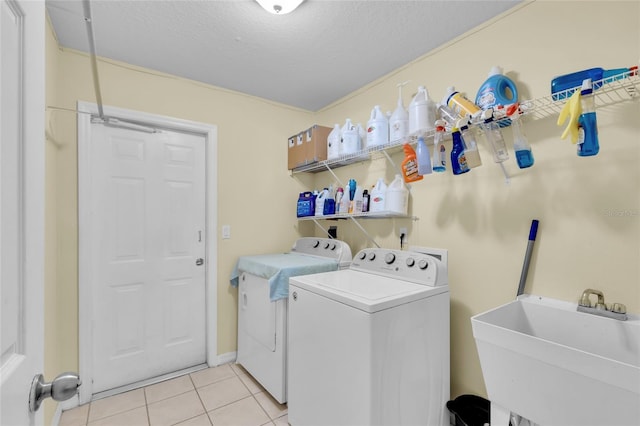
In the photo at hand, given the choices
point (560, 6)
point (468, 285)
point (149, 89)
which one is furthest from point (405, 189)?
point (149, 89)

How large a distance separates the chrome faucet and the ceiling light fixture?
1.95 m

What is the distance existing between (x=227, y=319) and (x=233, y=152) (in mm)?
1511

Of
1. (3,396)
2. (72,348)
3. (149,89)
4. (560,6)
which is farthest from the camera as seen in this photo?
(149,89)

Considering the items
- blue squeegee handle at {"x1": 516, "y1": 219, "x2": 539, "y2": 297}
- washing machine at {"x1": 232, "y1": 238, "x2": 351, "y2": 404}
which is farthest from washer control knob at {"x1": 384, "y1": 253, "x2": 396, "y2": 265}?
blue squeegee handle at {"x1": 516, "y1": 219, "x2": 539, "y2": 297}

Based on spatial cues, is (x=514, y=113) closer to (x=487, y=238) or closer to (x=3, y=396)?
(x=487, y=238)

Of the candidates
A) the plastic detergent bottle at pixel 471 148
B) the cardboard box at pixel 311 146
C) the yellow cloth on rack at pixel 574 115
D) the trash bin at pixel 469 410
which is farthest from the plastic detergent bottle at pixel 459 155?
the trash bin at pixel 469 410

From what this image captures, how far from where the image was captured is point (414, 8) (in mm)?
1604

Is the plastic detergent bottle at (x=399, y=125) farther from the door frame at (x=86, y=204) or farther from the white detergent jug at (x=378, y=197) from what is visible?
the door frame at (x=86, y=204)

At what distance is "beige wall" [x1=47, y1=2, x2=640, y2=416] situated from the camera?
1279 mm

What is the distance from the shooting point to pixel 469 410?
162 centimetres

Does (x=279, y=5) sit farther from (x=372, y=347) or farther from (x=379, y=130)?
(x=372, y=347)

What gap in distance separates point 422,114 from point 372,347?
1305mm

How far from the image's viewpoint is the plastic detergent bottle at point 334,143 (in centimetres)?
233

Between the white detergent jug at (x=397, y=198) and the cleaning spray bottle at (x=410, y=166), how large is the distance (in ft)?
0.54
